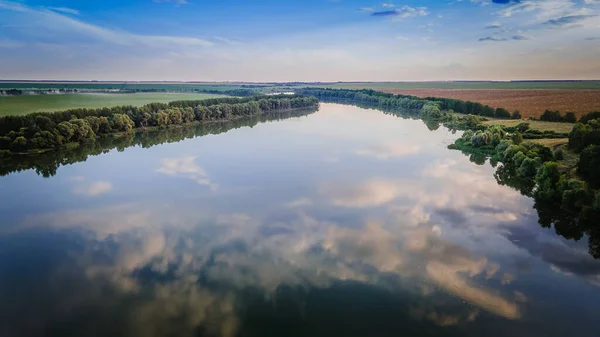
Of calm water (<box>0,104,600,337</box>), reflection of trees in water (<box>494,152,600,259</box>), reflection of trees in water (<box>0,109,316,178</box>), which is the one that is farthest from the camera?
reflection of trees in water (<box>0,109,316,178</box>)

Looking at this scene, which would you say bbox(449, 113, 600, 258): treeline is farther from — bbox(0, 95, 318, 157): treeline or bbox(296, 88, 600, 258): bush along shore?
bbox(0, 95, 318, 157): treeline

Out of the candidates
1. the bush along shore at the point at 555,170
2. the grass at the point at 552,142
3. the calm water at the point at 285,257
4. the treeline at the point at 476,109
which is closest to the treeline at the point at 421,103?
the treeline at the point at 476,109

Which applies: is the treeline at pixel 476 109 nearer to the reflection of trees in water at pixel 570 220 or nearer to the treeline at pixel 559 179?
the treeline at pixel 559 179

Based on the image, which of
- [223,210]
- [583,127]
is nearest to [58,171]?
[223,210]

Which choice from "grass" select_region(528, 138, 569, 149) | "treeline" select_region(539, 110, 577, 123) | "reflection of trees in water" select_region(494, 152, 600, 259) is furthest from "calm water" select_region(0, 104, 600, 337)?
"treeline" select_region(539, 110, 577, 123)

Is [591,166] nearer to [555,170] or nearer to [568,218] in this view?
[555,170]

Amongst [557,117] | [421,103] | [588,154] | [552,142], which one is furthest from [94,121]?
[421,103]
